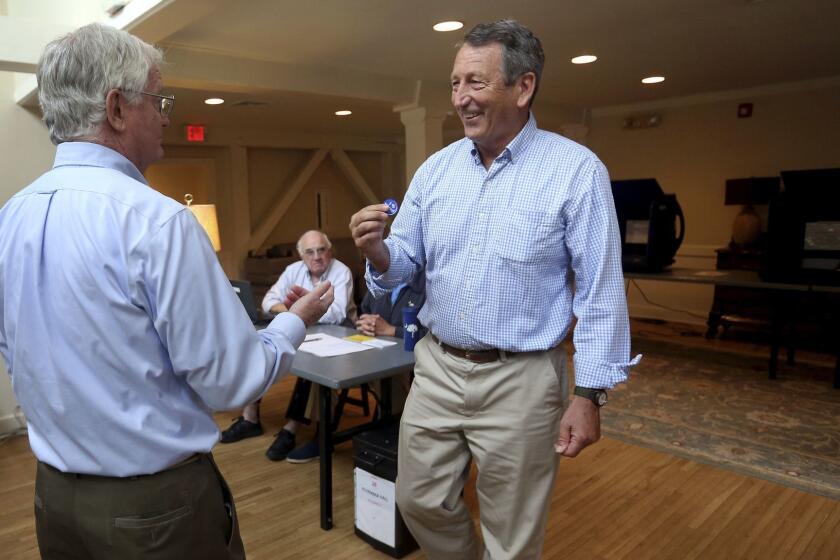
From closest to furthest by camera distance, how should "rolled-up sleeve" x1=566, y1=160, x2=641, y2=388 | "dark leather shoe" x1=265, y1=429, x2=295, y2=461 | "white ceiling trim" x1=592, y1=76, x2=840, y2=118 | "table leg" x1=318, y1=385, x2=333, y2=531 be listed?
"rolled-up sleeve" x1=566, y1=160, x2=641, y2=388 → "table leg" x1=318, y1=385, x2=333, y2=531 → "dark leather shoe" x1=265, y1=429, x2=295, y2=461 → "white ceiling trim" x1=592, y1=76, x2=840, y2=118

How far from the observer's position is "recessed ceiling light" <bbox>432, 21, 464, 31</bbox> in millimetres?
3338

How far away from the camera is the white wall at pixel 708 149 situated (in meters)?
5.66

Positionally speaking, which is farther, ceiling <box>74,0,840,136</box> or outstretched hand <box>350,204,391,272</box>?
ceiling <box>74,0,840,136</box>

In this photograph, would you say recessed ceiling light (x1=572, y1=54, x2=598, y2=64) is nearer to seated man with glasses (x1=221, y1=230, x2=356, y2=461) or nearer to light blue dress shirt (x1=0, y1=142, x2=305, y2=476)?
seated man with glasses (x1=221, y1=230, x2=356, y2=461)

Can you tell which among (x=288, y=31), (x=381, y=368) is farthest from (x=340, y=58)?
(x=381, y=368)

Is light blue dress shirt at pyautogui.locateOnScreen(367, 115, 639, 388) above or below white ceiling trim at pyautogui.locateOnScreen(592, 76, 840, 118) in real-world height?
below

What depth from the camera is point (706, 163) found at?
6359 mm

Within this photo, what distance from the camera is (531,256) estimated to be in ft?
4.84

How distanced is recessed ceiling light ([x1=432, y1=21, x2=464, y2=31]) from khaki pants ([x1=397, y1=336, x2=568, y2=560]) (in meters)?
2.29

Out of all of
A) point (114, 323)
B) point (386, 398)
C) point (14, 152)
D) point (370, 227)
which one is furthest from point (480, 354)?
point (14, 152)

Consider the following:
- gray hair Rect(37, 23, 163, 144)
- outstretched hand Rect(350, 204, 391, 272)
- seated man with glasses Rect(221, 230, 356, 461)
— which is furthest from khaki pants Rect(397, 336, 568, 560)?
seated man with glasses Rect(221, 230, 356, 461)

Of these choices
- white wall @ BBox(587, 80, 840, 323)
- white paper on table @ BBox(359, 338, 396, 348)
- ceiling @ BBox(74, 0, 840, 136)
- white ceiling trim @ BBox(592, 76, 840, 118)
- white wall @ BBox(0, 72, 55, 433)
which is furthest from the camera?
white wall @ BBox(587, 80, 840, 323)

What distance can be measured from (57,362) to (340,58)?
3572 mm

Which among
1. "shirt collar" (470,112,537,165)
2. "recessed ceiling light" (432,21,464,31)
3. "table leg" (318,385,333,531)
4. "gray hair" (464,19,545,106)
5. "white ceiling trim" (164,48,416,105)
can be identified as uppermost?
"recessed ceiling light" (432,21,464,31)
